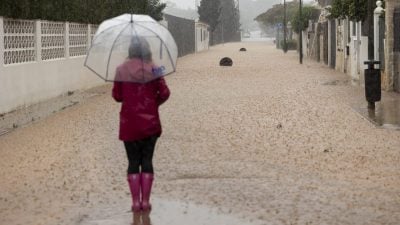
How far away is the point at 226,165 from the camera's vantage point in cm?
805

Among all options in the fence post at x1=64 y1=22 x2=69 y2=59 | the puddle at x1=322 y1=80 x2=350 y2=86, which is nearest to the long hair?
the fence post at x1=64 y1=22 x2=69 y2=59

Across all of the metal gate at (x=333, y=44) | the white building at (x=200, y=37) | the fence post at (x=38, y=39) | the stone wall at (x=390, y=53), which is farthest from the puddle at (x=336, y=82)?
the white building at (x=200, y=37)

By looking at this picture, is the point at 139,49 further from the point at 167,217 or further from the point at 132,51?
the point at 167,217

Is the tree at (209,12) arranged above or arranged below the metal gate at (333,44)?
above

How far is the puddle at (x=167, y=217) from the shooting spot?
18.1 feet

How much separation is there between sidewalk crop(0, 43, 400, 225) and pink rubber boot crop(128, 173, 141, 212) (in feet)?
0.55

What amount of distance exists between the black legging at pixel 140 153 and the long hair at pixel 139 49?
2.18 ft

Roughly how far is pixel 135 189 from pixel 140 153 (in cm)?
30

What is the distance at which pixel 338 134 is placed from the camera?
10383 millimetres

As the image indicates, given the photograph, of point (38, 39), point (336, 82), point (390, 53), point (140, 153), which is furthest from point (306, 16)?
point (140, 153)

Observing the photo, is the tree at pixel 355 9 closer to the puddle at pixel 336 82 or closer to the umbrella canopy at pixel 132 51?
the puddle at pixel 336 82

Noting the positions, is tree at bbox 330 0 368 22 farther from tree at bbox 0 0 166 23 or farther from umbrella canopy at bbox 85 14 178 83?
umbrella canopy at bbox 85 14 178 83

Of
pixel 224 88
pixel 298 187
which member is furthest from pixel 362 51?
pixel 298 187

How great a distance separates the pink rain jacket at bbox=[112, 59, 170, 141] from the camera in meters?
5.59
